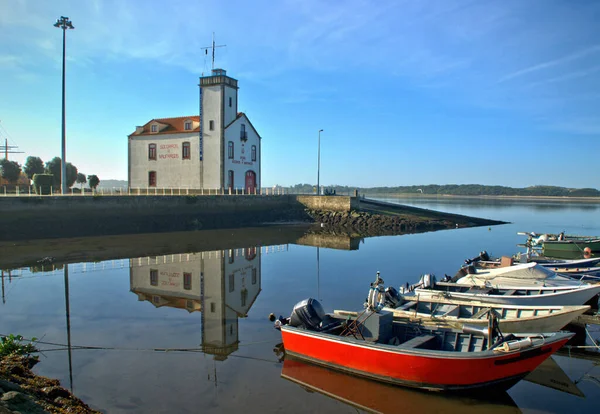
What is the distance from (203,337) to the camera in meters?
10.6

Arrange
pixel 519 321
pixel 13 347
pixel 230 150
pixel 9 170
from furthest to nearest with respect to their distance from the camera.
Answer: pixel 9 170 < pixel 230 150 < pixel 519 321 < pixel 13 347

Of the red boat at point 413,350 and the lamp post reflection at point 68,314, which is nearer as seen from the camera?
the red boat at point 413,350

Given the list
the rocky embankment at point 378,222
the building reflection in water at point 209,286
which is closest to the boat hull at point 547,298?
the building reflection in water at point 209,286

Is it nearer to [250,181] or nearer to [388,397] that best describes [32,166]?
[250,181]

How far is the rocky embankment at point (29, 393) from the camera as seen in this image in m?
5.06

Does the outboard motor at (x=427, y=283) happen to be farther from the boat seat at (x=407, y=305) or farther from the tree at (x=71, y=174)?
the tree at (x=71, y=174)

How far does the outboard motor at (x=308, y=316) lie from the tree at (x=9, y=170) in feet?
156

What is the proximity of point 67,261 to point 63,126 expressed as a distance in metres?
14.3

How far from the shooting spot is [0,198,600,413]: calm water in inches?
307

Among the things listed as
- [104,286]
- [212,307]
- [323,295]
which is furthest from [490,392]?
[104,286]

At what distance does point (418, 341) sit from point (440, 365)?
→ 89cm

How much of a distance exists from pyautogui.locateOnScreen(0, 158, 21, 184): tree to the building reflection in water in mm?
34564

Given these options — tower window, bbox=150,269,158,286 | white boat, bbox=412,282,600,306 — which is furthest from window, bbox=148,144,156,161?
white boat, bbox=412,282,600,306

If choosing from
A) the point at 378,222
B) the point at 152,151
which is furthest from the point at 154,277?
the point at 152,151
